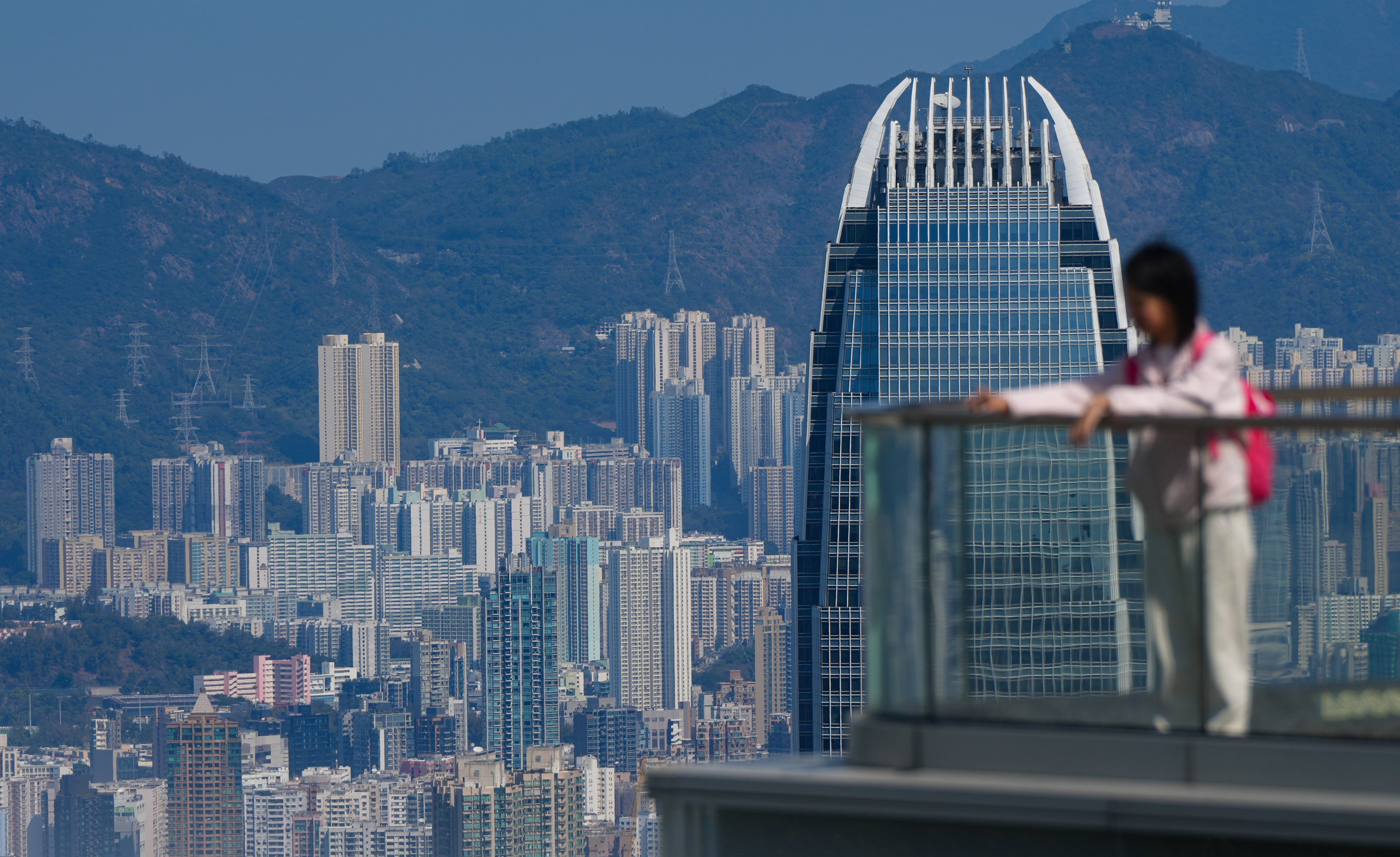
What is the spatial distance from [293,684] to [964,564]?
9259 cm

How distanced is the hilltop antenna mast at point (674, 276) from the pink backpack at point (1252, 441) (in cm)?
14687

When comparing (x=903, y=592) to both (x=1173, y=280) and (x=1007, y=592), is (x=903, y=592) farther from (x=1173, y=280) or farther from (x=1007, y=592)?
(x=1007, y=592)

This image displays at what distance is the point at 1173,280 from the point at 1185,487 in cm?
32

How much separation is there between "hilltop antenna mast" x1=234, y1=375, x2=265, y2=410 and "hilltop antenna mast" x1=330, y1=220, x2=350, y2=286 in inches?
453

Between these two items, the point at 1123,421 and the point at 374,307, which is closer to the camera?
the point at 1123,421

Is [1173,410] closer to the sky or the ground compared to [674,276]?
closer to the ground

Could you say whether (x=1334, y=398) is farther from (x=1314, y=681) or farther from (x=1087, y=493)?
(x=1087, y=493)

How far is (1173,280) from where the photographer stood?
9.27 feet

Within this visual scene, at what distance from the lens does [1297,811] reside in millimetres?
2432

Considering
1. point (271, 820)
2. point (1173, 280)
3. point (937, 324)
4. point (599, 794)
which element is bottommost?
point (271, 820)

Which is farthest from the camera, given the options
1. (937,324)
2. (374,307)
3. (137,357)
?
(374,307)

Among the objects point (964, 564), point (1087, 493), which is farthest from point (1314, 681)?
point (1087, 493)

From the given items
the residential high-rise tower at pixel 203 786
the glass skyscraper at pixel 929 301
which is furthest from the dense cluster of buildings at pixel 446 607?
the glass skyscraper at pixel 929 301

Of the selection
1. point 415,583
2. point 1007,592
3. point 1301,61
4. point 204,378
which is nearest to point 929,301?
point 1007,592
